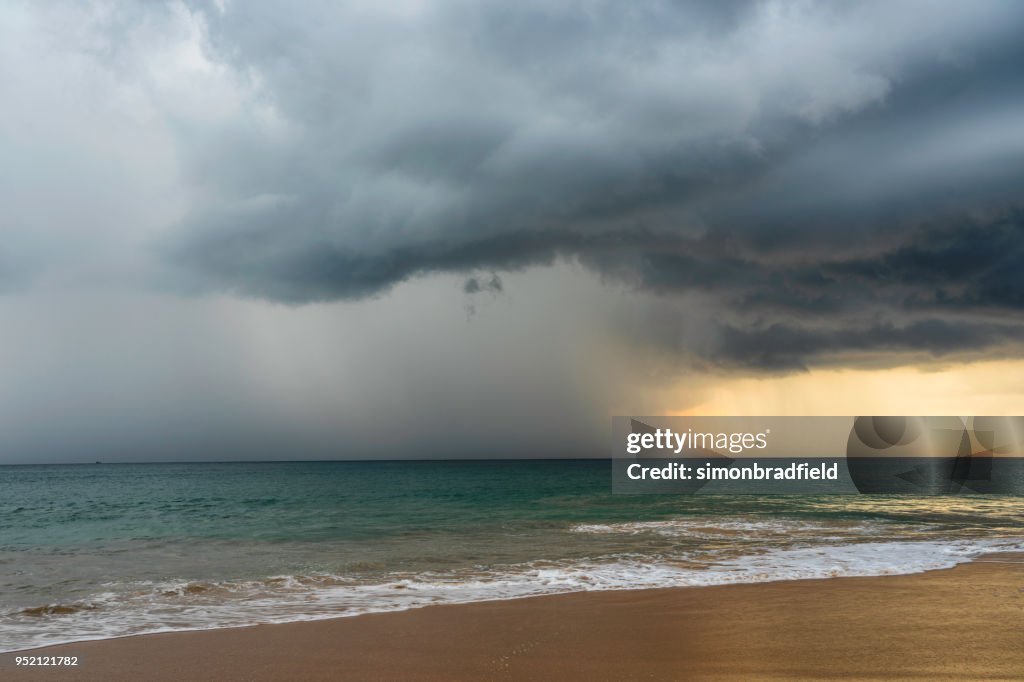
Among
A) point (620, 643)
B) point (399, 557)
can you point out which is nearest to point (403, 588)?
point (399, 557)

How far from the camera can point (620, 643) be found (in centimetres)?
734

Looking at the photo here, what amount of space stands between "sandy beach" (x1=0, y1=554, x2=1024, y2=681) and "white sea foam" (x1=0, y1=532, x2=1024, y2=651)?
0.76 m

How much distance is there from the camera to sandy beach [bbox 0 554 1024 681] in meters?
6.39

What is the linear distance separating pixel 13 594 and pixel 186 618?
4.57 meters

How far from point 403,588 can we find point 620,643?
5.02m

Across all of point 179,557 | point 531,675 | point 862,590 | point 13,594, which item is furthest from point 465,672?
point 179,557

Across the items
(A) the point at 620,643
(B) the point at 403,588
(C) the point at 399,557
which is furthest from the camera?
(C) the point at 399,557

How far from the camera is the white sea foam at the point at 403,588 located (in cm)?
901

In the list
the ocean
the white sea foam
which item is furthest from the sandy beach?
the ocean

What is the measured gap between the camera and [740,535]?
19188 mm

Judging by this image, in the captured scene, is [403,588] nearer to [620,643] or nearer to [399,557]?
[399,557]

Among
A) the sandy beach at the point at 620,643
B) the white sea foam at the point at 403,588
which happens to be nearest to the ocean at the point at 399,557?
the white sea foam at the point at 403,588

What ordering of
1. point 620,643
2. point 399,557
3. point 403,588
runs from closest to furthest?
1. point 620,643
2. point 403,588
3. point 399,557

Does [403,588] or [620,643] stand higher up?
[620,643]
